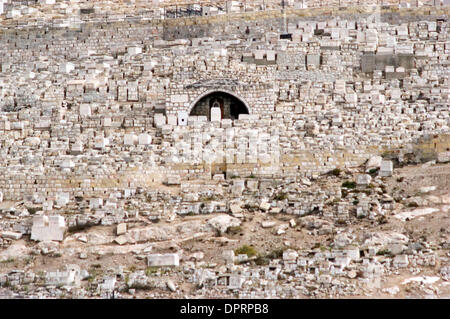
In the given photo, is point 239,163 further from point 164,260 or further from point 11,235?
point 11,235

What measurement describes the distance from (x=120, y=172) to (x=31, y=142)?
9.64ft

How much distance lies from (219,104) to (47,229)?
713cm

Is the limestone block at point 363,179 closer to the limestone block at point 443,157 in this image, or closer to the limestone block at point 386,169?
the limestone block at point 386,169

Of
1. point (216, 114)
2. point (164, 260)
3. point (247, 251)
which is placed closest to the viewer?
point (164, 260)

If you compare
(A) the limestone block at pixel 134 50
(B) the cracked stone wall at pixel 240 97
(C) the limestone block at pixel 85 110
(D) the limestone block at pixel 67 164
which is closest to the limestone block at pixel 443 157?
(B) the cracked stone wall at pixel 240 97

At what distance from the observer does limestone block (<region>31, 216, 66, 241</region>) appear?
115 feet

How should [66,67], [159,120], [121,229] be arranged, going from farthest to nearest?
[66,67] < [159,120] < [121,229]

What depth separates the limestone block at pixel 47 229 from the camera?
35.1m

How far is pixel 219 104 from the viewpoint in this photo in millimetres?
40750

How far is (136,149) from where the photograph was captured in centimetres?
3831

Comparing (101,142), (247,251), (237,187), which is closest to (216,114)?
(101,142)

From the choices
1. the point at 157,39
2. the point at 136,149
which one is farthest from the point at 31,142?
the point at 157,39

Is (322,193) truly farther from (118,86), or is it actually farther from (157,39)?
(157,39)

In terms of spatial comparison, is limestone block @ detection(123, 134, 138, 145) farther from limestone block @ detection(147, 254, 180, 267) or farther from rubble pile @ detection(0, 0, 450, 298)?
limestone block @ detection(147, 254, 180, 267)
